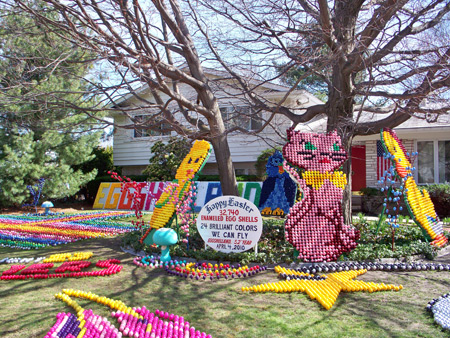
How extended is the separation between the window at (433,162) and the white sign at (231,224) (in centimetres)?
1152

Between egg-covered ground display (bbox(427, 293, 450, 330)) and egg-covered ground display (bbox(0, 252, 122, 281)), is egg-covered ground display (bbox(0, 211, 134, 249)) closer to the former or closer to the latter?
egg-covered ground display (bbox(0, 252, 122, 281))

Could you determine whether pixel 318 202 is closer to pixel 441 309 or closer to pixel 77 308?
pixel 441 309

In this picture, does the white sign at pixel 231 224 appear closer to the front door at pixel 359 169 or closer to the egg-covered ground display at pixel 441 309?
the egg-covered ground display at pixel 441 309

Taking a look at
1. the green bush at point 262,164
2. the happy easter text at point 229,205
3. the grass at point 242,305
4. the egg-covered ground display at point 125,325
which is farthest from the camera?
the green bush at point 262,164

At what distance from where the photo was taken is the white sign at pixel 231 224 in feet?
24.7

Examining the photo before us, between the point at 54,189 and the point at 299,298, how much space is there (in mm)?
16233

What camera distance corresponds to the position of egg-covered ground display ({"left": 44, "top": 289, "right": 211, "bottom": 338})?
13.8 ft

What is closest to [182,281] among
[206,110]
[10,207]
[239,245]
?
[239,245]

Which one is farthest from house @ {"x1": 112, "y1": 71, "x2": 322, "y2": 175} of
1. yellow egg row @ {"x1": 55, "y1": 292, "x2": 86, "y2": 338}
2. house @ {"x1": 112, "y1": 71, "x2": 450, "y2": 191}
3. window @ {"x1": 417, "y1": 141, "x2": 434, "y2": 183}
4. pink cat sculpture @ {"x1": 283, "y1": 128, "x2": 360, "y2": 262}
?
yellow egg row @ {"x1": 55, "y1": 292, "x2": 86, "y2": 338}

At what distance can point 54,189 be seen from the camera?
18.8 m

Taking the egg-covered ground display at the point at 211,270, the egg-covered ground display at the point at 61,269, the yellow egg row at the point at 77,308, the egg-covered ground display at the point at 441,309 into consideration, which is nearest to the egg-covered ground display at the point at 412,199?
the egg-covered ground display at the point at 441,309

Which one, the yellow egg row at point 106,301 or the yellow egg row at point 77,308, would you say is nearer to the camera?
the yellow egg row at point 77,308

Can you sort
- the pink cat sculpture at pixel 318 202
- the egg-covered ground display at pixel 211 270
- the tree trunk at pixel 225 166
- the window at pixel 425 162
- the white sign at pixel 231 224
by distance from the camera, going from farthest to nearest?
the window at pixel 425 162, the tree trunk at pixel 225 166, the white sign at pixel 231 224, the pink cat sculpture at pixel 318 202, the egg-covered ground display at pixel 211 270

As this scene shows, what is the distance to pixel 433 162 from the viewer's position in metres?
16.1
